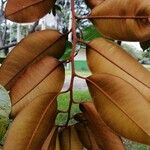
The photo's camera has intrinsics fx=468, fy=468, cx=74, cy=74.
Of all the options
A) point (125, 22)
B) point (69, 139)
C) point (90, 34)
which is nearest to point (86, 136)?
point (69, 139)

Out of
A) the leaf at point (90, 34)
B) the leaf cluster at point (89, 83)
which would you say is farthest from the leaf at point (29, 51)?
the leaf at point (90, 34)

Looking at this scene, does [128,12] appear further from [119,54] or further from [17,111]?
[17,111]

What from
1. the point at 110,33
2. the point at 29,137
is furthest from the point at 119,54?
the point at 29,137

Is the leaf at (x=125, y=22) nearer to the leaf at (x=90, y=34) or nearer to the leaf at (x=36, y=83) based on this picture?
the leaf at (x=36, y=83)

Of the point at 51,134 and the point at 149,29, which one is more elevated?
the point at 149,29

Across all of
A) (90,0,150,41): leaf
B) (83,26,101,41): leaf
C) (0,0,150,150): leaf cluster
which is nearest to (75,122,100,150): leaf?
(0,0,150,150): leaf cluster

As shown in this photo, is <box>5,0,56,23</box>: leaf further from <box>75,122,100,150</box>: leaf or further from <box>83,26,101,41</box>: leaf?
<box>83,26,101,41</box>: leaf
